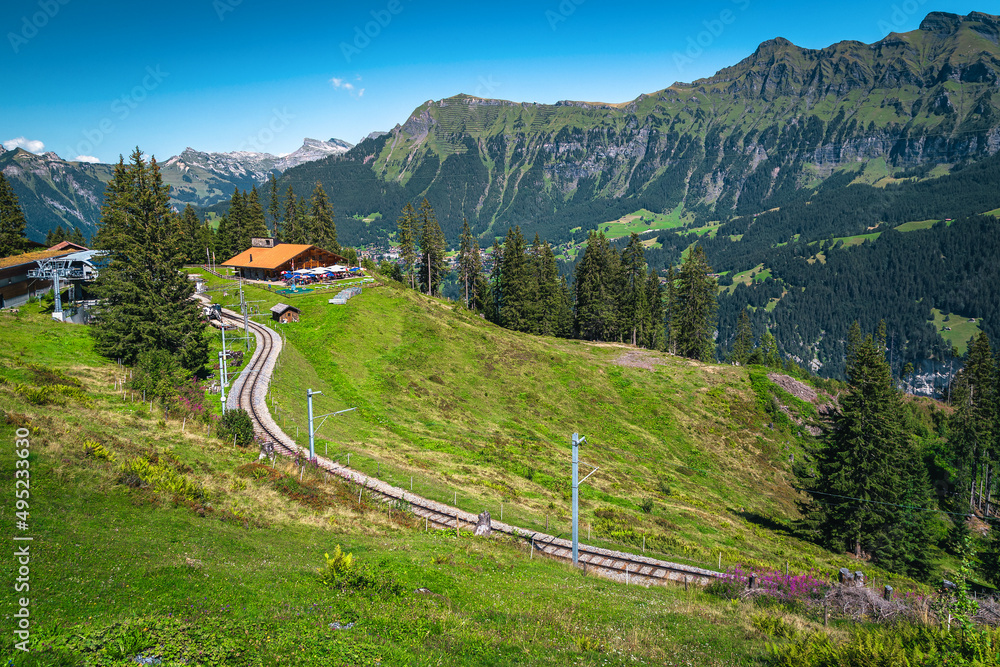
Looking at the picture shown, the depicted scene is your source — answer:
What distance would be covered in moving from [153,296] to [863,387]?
67708 mm

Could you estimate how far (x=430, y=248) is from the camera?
10856 cm

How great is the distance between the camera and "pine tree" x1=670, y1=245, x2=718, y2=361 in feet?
318

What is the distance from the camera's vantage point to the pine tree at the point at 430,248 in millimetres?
107562

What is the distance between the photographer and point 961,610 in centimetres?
1511

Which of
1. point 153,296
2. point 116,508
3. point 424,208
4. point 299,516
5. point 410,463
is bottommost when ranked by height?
point 410,463

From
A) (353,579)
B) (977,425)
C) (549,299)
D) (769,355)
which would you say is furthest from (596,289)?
(353,579)

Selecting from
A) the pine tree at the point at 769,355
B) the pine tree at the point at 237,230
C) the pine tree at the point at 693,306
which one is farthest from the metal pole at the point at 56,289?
the pine tree at the point at 769,355

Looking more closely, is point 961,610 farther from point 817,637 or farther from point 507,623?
point 507,623

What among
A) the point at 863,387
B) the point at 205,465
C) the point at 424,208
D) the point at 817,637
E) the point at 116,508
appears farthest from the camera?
Answer: the point at 424,208

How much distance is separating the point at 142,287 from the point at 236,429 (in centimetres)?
2539

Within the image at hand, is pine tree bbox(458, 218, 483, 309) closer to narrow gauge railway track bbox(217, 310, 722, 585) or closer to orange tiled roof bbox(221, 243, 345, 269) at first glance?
orange tiled roof bbox(221, 243, 345, 269)

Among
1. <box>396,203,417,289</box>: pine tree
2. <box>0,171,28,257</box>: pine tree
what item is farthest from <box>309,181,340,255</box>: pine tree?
<box>0,171,28,257</box>: pine tree

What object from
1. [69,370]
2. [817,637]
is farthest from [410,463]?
[817,637]

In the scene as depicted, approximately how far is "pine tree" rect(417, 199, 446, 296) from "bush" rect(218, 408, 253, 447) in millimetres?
74571
